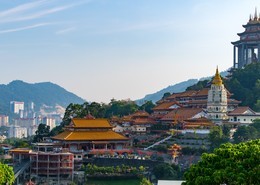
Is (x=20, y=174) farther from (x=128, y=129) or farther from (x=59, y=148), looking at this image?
(x=128, y=129)

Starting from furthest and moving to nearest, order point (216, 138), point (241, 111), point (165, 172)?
point (241, 111) < point (216, 138) < point (165, 172)

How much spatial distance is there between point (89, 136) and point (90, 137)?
0.63ft

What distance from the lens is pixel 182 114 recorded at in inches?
1948

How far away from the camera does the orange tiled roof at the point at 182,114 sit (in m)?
48.4

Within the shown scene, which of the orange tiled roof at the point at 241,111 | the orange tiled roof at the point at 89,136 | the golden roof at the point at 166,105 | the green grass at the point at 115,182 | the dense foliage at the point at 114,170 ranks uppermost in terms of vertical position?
the golden roof at the point at 166,105

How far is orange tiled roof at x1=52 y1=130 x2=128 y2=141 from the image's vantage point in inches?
1796

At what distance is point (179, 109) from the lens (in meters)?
51.9

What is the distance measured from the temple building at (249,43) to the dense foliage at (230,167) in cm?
4682

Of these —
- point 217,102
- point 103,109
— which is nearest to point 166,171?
point 217,102

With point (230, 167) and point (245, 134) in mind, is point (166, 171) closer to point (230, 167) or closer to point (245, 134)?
point (245, 134)

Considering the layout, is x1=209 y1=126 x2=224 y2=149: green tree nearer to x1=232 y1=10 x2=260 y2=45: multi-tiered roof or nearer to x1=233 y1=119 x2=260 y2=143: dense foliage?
x1=233 y1=119 x2=260 y2=143: dense foliage

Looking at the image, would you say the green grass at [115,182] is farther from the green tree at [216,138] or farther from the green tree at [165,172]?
the green tree at [216,138]

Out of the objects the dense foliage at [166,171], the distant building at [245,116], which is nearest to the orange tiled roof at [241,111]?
the distant building at [245,116]

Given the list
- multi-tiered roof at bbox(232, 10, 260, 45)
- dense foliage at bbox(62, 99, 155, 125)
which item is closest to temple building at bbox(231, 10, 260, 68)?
multi-tiered roof at bbox(232, 10, 260, 45)
